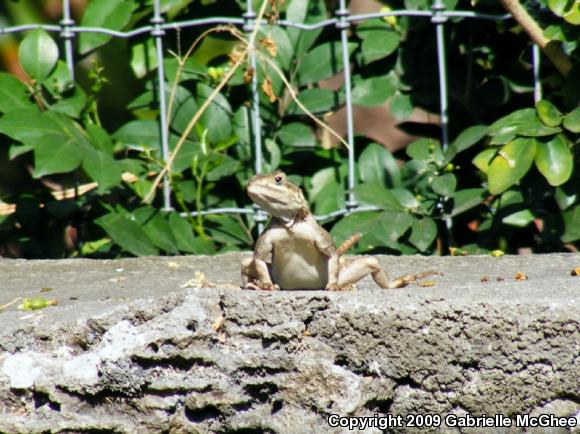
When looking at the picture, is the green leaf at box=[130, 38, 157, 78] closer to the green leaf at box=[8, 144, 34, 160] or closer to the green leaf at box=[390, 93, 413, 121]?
the green leaf at box=[8, 144, 34, 160]

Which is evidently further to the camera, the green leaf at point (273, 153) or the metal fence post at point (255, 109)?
the green leaf at point (273, 153)

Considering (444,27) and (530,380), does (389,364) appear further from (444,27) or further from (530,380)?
(444,27)

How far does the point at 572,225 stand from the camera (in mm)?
4234

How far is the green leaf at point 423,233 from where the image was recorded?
14.0 ft

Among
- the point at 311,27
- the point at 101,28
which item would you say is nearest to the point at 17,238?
the point at 101,28

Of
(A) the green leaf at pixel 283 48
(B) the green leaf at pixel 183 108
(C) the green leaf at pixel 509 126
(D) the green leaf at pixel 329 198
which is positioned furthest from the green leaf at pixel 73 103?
(C) the green leaf at pixel 509 126

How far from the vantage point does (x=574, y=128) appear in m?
4.02

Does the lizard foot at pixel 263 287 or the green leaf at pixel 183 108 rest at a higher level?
the green leaf at pixel 183 108

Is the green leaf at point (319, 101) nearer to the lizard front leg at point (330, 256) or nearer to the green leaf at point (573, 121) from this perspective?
the green leaf at point (573, 121)

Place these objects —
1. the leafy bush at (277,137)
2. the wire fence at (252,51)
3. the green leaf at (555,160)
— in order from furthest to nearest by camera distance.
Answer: the wire fence at (252,51) < the leafy bush at (277,137) < the green leaf at (555,160)

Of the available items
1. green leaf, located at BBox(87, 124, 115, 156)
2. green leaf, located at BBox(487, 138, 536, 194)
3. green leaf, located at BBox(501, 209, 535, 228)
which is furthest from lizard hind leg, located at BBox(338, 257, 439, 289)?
green leaf, located at BBox(87, 124, 115, 156)

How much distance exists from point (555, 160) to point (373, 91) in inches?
39.3

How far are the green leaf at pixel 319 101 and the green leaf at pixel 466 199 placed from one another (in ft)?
2.21

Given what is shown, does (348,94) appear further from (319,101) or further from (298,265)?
(298,265)
